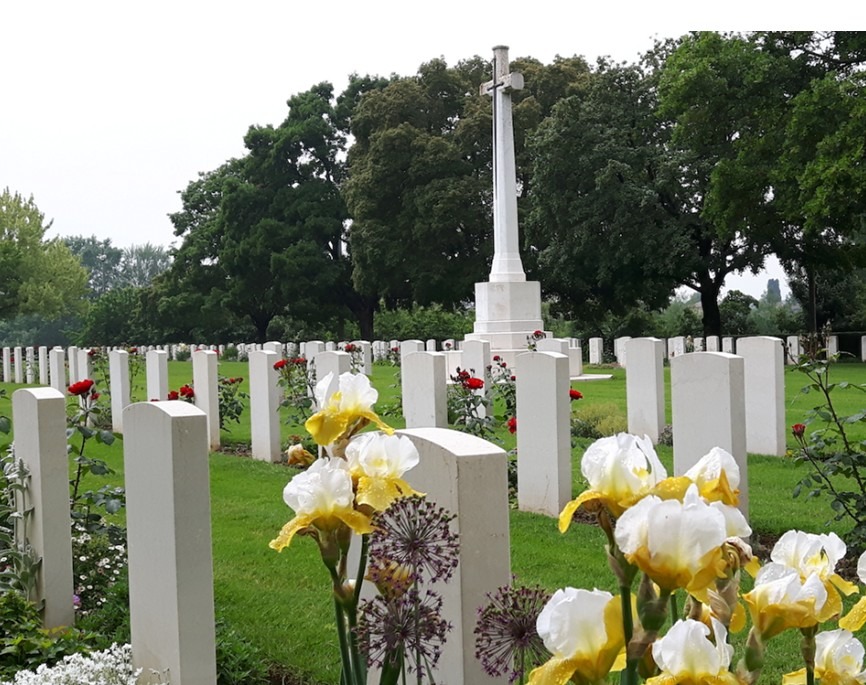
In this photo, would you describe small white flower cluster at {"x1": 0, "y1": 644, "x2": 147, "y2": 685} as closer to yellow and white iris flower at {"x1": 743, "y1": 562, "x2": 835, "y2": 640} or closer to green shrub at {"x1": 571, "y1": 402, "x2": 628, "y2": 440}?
yellow and white iris flower at {"x1": 743, "y1": 562, "x2": 835, "y2": 640}

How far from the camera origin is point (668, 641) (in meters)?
0.98

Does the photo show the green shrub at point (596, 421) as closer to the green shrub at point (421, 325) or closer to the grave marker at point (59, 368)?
the grave marker at point (59, 368)

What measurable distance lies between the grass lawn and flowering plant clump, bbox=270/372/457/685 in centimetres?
234

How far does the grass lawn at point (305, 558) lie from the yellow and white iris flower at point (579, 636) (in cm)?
297

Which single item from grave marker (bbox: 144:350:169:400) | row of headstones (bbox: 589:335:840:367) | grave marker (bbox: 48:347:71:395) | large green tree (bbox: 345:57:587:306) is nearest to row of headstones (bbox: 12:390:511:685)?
grave marker (bbox: 144:350:169:400)

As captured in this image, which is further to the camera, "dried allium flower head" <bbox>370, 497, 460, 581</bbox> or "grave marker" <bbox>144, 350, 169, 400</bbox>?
"grave marker" <bbox>144, 350, 169, 400</bbox>

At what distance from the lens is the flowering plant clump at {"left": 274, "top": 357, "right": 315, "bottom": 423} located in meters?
10.3

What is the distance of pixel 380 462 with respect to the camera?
60.2 inches

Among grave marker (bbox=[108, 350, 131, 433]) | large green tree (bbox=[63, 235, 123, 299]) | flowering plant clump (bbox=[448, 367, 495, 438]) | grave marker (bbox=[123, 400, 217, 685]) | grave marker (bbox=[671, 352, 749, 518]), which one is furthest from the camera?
large green tree (bbox=[63, 235, 123, 299])

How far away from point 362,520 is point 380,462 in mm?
114

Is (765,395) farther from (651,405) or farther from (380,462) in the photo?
(380,462)

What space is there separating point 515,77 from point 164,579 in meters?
16.2

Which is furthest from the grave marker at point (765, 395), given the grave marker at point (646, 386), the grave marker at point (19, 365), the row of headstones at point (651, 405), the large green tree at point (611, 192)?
the grave marker at point (19, 365)

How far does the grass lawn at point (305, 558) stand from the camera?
4.19 metres
